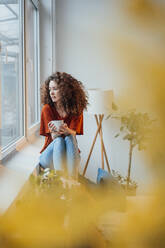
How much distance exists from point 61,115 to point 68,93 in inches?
5.4

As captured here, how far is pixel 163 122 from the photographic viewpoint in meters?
0.09

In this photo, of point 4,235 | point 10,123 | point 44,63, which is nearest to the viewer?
point 4,235

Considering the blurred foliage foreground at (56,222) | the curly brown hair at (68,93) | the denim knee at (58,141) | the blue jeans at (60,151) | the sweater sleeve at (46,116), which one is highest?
the curly brown hair at (68,93)

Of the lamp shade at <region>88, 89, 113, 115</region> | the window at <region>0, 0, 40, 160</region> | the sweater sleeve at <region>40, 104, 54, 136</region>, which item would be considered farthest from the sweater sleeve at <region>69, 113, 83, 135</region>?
the lamp shade at <region>88, 89, 113, 115</region>

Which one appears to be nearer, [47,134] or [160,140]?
[160,140]

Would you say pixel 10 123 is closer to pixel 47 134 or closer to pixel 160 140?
pixel 47 134

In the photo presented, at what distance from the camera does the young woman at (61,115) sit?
1.34 m

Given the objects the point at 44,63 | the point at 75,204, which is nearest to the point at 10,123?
the point at 44,63

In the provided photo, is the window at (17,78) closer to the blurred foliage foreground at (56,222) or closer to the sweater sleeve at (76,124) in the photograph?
the sweater sleeve at (76,124)

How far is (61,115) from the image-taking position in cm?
145

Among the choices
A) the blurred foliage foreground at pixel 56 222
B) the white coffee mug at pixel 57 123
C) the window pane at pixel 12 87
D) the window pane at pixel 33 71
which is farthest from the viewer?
the window pane at pixel 33 71

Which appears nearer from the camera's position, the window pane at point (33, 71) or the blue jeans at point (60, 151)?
the blue jeans at point (60, 151)

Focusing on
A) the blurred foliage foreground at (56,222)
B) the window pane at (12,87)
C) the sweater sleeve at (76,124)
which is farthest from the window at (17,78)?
the blurred foliage foreground at (56,222)

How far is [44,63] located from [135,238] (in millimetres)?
1624
